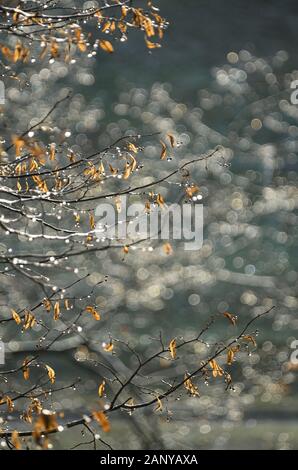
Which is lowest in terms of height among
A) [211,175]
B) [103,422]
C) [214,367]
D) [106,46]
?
[211,175]

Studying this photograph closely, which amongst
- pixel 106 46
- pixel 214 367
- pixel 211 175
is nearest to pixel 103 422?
pixel 214 367

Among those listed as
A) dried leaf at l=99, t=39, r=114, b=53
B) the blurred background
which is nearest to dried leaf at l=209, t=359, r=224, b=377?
dried leaf at l=99, t=39, r=114, b=53

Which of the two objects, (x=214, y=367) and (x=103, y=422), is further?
(x=214, y=367)

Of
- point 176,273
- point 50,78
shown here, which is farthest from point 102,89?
point 176,273

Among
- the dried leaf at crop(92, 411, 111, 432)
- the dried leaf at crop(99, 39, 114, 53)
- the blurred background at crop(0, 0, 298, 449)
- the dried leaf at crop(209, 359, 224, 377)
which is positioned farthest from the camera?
the blurred background at crop(0, 0, 298, 449)

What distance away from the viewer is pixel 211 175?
13148mm

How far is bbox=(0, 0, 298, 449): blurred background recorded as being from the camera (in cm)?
1184

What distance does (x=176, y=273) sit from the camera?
1173 centimetres

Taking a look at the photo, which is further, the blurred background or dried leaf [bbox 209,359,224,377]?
the blurred background

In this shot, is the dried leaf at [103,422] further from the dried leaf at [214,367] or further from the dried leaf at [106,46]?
the dried leaf at [106,46]

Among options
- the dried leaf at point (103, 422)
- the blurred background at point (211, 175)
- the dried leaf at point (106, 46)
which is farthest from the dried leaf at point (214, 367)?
the blurred background at point (211, 175)

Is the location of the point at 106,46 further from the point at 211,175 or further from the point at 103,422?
the point at 211,175

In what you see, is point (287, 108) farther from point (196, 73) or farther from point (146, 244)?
point (146, 244)

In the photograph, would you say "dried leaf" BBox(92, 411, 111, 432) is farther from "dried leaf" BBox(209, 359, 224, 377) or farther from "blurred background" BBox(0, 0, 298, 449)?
"blurred background" BBox(0, 0, 298, 449)
